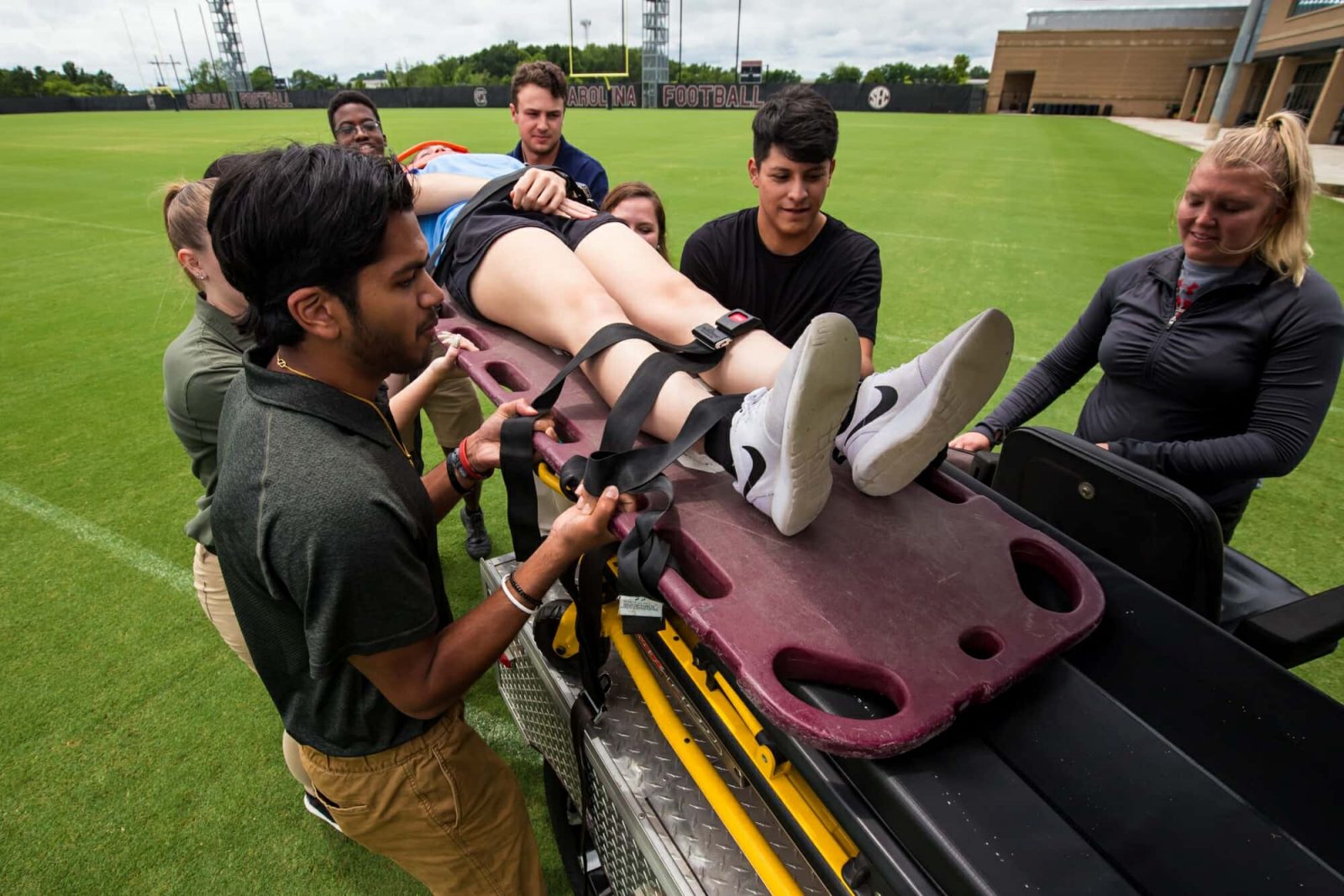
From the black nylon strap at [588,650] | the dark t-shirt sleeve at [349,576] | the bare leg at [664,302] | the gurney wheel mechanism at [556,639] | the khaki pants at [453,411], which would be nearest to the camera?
the dark t-shirt sleeve at [349,576]

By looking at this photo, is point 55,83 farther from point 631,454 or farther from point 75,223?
point 631,454

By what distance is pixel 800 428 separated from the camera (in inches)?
44.8

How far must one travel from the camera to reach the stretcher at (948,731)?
90 cm

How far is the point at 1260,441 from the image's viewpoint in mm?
1764

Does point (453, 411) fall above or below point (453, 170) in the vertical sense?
below

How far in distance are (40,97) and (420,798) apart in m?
62.7

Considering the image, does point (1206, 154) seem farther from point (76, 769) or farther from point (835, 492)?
point (76, 769)

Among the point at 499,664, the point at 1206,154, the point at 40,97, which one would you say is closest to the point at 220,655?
the point at 499,664

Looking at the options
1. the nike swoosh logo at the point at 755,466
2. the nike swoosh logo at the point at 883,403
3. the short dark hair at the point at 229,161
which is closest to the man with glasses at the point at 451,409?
the short dark hair at the point at 229,161

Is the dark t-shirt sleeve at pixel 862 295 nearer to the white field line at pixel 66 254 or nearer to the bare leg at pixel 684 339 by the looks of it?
the bare leg at pixel 684 339

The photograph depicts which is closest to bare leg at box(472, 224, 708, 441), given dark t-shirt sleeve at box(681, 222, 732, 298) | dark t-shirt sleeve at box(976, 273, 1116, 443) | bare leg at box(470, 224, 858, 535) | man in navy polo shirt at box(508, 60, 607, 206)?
bare leg at box(470, 224, 858, 535)

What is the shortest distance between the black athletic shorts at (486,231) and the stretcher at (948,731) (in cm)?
85

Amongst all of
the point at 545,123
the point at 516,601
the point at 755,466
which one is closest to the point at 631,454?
the point at 755,466

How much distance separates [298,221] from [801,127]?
1.55 m
